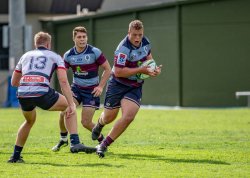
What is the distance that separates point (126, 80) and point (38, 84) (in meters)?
1.52

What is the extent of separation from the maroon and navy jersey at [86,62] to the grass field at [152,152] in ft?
4.08

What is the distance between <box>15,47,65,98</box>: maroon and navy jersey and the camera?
12266mm

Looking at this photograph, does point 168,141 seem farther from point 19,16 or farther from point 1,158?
point 19,16

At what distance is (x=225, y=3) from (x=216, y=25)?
31.3 inches

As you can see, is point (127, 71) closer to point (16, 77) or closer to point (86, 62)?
point (16, 77)

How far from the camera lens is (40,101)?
1230cm

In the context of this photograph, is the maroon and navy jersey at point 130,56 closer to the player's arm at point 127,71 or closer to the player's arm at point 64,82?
the player's arm at point 127,71

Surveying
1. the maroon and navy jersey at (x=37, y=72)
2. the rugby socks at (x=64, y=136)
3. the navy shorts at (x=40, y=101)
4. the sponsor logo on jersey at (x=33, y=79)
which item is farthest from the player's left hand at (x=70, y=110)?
the rugby socks at (x=64, y=136)

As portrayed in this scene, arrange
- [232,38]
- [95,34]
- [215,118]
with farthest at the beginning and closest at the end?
[95,34], [232,38], [215,118]

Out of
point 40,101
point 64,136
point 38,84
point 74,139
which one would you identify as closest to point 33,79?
point 38,84

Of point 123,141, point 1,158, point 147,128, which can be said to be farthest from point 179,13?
point 1,158

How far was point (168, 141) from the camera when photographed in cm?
1594

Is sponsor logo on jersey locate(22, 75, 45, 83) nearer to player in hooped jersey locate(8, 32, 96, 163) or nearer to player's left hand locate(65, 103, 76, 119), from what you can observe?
player in hooped jersey locate(8, 32, 96, 163)

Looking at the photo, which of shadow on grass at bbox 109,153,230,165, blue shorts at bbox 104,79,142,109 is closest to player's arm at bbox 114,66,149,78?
blue shorts at bbox 104,79,142,109
